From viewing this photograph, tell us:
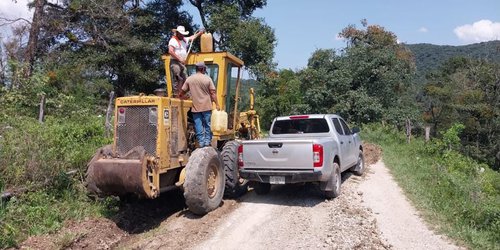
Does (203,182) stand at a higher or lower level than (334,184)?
higher

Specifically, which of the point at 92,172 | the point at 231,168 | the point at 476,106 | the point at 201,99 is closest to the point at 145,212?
the point at 92,172

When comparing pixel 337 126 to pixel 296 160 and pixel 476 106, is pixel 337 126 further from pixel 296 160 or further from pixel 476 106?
pixel 476 106

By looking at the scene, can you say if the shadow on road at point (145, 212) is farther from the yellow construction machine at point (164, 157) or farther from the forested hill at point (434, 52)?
the forested hill at point (434, 52)

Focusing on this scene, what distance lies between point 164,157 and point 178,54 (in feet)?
7.60

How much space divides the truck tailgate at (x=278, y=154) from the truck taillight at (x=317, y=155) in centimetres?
7

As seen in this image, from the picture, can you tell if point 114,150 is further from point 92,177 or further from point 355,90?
point 355,90

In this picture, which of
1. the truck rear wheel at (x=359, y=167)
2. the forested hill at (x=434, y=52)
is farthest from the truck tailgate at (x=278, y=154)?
the forested hill at (x=434, y=52)

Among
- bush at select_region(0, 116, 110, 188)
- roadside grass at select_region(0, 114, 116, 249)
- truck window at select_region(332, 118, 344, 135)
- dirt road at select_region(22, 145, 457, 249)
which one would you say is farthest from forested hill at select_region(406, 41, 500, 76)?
roadside grass at select_region(0, 114, 116, 249)

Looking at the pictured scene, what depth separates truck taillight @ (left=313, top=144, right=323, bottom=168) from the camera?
807cm

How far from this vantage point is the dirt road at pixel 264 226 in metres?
6.31

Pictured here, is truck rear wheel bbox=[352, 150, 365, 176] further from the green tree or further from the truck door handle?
the green tree

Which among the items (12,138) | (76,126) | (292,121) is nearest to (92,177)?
(12,138)

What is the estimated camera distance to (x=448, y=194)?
374 inches

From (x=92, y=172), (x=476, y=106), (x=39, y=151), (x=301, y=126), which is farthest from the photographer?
(x=476, y=106)
